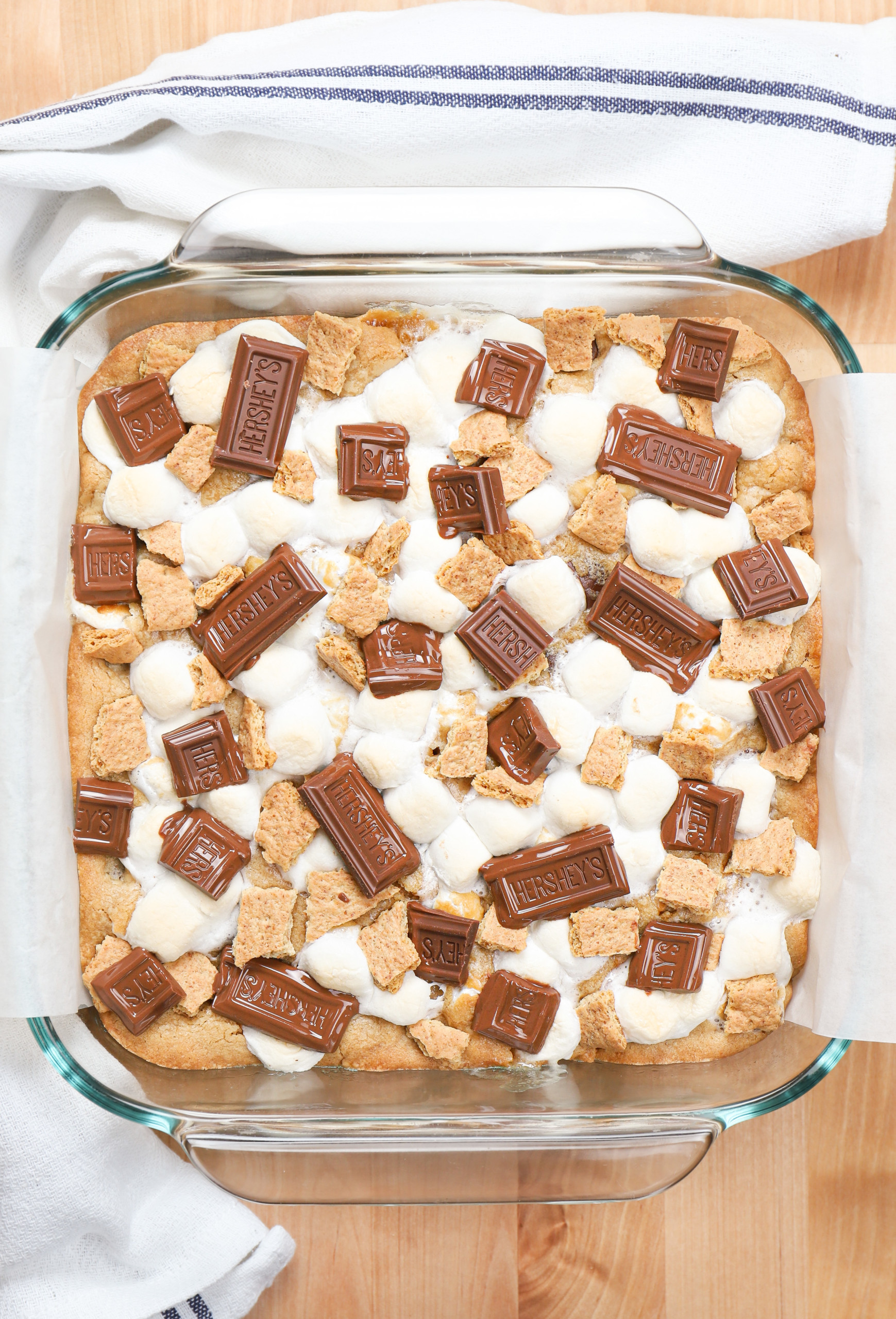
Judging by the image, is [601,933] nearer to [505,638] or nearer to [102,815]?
[505,638]

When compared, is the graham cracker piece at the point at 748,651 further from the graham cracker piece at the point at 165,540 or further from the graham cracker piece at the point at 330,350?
the graham cracker piece at the point at 165,540

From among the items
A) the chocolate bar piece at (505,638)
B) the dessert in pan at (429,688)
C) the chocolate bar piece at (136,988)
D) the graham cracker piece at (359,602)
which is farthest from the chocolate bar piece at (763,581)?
the chocolate bar piece at (136,988)

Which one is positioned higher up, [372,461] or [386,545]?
[372,461]

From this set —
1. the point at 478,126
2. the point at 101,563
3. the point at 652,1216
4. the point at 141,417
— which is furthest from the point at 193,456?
the point at 652,1216

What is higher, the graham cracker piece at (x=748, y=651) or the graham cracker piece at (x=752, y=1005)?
the graham cracker piece at (x=748, y=651)

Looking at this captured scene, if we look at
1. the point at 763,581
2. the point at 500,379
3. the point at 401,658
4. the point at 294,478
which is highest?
the point at 500,379

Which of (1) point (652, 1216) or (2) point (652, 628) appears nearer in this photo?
(2) point (652, 628)

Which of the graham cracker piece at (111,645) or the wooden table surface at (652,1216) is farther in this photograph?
the wooden table surface at (652,1216)
